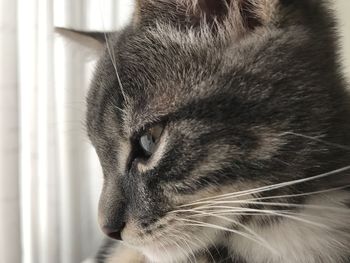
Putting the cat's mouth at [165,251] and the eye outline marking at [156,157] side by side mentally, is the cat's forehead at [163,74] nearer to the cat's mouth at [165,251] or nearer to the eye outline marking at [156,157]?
the eye outline marking at [156,157]

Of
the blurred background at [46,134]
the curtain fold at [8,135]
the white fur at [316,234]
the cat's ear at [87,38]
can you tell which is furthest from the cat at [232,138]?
the curtain fold at [8,135]

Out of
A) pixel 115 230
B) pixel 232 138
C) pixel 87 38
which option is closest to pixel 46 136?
pixel 87 38

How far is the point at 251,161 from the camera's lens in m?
0.61

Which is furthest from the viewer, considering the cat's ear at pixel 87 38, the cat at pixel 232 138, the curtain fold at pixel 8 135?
the curtain fold at pixel 8 135

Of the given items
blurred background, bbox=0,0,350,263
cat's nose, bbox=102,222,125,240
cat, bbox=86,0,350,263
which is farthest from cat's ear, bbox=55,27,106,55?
cat's nose, bbox=102,222,125,240

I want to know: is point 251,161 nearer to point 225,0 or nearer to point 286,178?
point 286,178

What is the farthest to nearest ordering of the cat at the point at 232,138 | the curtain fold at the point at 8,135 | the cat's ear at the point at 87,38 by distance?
the curtain fold at the point at 8,135 → the cat's ear at the point at 87,38 → the cat at the point at 232,138

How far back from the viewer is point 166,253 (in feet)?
2.23

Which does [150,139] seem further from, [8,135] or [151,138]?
[8,135]

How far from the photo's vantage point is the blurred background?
117 cm

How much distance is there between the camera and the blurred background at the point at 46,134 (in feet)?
3.83

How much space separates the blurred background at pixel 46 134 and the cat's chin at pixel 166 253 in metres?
0.47

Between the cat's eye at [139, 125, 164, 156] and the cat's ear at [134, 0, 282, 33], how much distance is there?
0.54 ft

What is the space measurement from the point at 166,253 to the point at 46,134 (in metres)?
0.74
